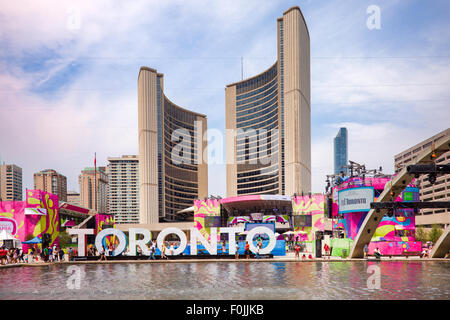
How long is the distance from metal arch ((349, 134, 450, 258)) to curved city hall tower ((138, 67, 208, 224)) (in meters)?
114

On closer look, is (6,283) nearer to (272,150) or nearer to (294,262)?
(294,262)

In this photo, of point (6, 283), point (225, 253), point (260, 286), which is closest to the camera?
point (260, 286)

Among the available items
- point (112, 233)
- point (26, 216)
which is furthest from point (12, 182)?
point (112, 233)

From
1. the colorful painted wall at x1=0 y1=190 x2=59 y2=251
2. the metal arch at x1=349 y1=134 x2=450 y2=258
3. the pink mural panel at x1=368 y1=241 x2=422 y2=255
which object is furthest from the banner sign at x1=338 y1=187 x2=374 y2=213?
the colorful painted wall at x1=0 y1=190 x2=59 y2=251

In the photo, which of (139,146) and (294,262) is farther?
(139,146)

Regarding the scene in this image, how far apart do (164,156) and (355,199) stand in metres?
119

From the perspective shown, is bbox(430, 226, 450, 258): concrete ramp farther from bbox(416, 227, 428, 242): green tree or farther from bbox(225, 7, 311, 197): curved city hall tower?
bbox(225, 7, 311, 197): curved city hall tower

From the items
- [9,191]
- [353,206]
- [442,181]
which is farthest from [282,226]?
[9,191]

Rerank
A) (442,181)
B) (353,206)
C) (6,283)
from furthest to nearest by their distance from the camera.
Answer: (442,181), (353,206), (6,283)

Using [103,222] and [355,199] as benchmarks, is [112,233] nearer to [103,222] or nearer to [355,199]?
[355,199]

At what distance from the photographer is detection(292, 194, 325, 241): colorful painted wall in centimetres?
7350
